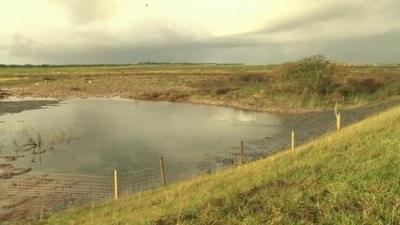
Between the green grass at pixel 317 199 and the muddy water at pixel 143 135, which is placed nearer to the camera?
the green grass at pixel 317 199

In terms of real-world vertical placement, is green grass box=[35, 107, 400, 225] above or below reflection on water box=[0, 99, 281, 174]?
above

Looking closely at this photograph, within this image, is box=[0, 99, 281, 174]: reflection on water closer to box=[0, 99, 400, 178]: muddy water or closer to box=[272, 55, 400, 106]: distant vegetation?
box=[0, 99, 400, 178]: muddy water

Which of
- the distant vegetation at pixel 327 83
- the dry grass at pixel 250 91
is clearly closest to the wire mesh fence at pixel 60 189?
the dry grass at pixel 250 91

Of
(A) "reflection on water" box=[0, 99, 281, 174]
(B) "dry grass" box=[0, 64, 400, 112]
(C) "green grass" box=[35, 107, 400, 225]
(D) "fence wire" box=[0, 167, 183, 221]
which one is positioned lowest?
(A) "reflection on water" box=[0, 99, 281, 174]

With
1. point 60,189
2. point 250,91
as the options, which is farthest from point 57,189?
point 250,91

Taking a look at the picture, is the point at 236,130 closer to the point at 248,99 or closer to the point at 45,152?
the point at 45,152

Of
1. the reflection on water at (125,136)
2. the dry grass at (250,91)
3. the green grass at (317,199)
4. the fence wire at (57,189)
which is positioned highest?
the green grass at (317,199)

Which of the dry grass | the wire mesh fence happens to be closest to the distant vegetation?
the dry grass

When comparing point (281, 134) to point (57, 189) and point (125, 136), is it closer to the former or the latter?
point (125, 136)

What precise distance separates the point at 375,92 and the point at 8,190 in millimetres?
47351

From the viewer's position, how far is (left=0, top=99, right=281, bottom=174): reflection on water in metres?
29.8

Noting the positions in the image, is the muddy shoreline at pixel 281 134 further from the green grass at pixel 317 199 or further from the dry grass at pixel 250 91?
the green grass at pixel 317 199

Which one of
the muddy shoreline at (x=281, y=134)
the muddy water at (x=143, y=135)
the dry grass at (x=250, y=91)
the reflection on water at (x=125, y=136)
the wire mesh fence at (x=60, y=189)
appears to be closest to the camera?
the wire mesh fence at (x=60, y=189)

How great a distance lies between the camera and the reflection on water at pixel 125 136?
97.9 ft
